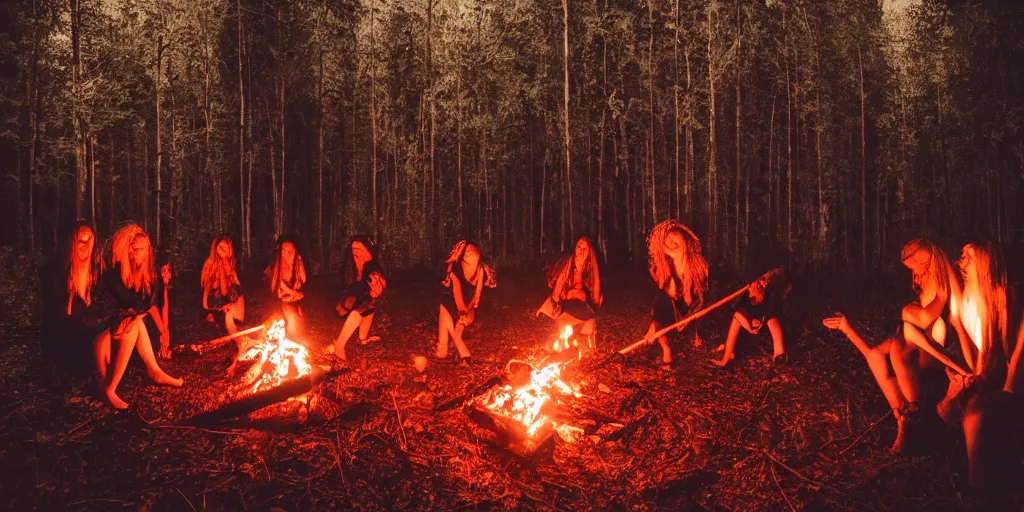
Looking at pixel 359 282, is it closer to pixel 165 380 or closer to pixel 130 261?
pixel 165 380

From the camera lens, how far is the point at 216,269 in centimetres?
826

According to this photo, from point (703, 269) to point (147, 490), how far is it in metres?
6.96

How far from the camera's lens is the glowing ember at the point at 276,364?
6.89m

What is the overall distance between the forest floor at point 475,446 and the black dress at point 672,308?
0.70 m

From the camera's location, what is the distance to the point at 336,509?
503 centimetres

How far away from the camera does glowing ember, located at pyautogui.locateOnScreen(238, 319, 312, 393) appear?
6.89 metres

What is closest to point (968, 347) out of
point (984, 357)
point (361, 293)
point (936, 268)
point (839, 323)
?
point (984, 357)

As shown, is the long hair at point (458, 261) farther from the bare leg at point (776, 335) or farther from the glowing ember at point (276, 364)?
the bare leg at point (776, 335)

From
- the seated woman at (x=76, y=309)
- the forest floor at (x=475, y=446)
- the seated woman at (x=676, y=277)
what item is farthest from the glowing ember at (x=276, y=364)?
the seated woman at (x=676, y=277)

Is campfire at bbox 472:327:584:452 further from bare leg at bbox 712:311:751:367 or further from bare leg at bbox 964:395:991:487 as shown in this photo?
bare leg at bbox 964:395:991:487

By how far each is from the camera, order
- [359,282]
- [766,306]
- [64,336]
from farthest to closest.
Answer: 1. [359,282]
2. [766,306]
3. [64,336]

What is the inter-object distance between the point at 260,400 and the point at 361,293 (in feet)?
7.08

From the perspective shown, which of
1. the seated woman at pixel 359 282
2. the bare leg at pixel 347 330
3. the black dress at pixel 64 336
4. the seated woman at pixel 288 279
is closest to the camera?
the black dress at pixel 64 336

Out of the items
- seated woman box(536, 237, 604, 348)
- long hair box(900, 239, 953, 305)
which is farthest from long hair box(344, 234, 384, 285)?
long hair box(900, 239, 953, 305)
